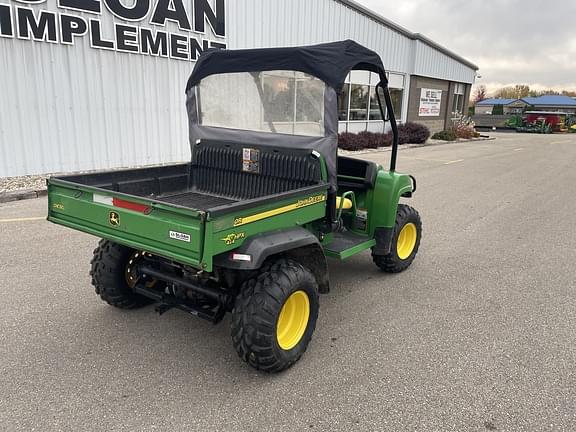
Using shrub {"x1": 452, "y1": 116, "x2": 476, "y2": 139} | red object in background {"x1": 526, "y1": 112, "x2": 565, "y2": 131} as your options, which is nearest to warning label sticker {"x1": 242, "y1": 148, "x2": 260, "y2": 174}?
shrub {"x1": 452, "y1": 116, "x2": 476, "y2": 139}

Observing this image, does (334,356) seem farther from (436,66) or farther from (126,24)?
(436,66)

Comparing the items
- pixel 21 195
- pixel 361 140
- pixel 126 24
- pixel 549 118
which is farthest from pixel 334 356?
pixel 549 118

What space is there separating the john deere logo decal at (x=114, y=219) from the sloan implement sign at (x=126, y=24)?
7.28 metres

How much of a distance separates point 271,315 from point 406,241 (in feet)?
8.71

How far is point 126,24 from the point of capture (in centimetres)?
998

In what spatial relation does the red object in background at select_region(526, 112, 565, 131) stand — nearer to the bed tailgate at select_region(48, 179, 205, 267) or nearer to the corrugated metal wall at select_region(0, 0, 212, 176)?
the corrugated metal wall at select_region(0, 0, 212, 176)

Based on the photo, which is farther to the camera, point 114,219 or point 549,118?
point 549,118

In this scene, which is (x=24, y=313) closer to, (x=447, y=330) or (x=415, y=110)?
(x=447, y=330)

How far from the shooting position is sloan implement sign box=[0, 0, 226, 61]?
27.9 feet

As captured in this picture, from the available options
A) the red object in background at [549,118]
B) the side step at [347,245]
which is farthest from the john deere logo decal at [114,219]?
the red object in background at [549,118]

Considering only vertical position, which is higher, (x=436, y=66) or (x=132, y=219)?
(x=436, y=66)

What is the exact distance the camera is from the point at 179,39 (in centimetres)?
1112

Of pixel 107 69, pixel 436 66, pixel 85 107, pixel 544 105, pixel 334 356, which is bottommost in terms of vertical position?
pixel 334 356

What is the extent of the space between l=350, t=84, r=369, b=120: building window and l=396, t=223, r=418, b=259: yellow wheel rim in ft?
47.2
